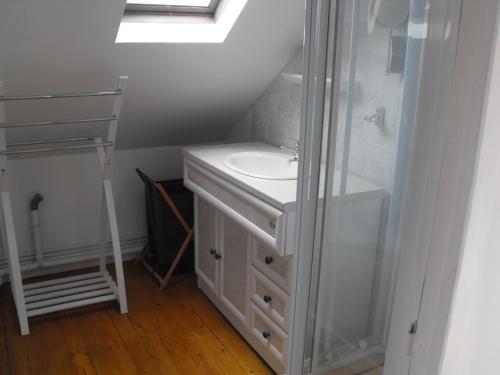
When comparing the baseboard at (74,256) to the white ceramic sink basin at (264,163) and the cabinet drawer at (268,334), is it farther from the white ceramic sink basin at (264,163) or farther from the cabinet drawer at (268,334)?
the cabinet drawer at (268,334)

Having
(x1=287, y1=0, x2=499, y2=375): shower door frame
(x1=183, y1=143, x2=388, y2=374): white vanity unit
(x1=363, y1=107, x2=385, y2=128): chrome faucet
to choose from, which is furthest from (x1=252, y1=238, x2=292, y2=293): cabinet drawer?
(x1=363, y1=107, x2=385, y2=128): chrome faucet

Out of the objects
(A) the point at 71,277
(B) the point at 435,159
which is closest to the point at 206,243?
(A) the point at 71,277

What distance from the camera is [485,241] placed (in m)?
0.75

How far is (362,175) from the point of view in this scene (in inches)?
31.1

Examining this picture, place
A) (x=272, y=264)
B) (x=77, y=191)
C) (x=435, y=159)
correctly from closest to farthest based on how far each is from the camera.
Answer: (x=435, y=159)
(x=272, y=264)
(x=77, y=191)

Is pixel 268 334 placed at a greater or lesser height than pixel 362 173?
lesser

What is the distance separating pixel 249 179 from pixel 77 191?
1292 millimetres

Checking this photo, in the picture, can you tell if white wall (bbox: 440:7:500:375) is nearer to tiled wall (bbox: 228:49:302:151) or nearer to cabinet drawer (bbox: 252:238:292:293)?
cabinet drawer (bbox: 252:238:292:293)

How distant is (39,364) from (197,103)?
145 cm

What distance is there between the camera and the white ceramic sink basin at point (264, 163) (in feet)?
7.84

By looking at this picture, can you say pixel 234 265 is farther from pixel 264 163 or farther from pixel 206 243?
pixel 264 163

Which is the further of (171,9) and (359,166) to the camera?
(171,9)

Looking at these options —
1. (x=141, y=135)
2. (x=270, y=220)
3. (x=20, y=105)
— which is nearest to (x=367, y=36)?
(x=270, y=220)

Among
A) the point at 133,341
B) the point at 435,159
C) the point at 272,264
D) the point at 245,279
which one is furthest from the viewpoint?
the point at 133,341
